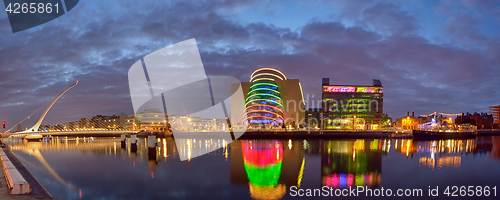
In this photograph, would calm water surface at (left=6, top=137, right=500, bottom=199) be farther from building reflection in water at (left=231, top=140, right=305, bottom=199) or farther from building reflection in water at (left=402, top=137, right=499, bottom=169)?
building reflection in water at (left=402, top=137, right=499, bottom=169)

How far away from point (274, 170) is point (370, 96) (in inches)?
2941

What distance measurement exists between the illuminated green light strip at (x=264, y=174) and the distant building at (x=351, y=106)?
67.6 meters

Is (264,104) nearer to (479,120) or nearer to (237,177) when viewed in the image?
(237,177)

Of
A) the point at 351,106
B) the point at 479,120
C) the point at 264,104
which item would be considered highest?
the point at 264,104

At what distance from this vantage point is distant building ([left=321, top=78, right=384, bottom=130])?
84812mm

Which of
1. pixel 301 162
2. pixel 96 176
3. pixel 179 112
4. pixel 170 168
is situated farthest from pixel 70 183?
pixel 179 112

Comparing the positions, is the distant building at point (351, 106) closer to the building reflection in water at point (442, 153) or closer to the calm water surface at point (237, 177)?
the building reflection in water at point (442, 153)

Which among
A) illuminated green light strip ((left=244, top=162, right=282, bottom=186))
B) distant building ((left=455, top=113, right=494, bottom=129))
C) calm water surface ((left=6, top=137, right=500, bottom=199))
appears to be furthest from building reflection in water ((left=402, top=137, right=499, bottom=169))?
distant building ((left=455, top=113, right=494, bottom=129))

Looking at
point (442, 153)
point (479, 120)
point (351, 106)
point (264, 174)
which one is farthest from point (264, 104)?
point (479, 120)

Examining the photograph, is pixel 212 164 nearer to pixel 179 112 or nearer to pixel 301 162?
pixel 301 162

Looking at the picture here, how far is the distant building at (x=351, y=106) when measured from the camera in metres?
84.8

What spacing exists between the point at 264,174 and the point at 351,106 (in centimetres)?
7361

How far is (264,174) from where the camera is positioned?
57.6 feet

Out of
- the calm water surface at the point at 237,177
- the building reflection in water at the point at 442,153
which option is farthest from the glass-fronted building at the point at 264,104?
the calm water surface at the point at 237,177
